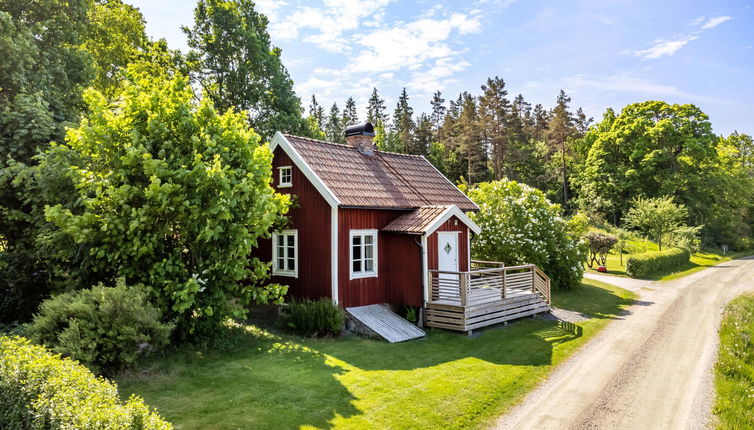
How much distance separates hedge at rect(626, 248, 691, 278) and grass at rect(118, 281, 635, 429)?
59.0 ft

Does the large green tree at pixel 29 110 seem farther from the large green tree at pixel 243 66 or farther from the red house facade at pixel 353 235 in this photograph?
the large green tree at pixel 243 66

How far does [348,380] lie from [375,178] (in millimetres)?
9371

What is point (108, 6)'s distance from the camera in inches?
1003

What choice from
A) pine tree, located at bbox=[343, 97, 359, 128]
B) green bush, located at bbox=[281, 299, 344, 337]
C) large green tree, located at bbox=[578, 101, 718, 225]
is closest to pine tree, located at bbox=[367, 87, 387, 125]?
pine tree, located at bbox=[343, 97, 359, 128]

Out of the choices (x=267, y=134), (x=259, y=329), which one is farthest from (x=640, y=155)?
(x=259, y=329)

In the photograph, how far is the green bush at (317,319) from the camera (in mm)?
13664

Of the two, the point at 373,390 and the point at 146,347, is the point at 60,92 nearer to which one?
A: the point at 146,347

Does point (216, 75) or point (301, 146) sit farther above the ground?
point (216, 75)

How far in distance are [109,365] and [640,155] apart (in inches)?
2167

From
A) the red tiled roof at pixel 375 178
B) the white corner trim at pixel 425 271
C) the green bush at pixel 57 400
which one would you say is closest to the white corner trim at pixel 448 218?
the white corner trim at pixel 425 271

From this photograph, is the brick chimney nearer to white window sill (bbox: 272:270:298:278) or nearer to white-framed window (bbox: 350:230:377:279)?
white-framed window (bbox: 350:230:377:279)

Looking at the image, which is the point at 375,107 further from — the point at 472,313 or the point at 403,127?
the point at 472,313

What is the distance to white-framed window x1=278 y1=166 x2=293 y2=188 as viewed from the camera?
16.3m

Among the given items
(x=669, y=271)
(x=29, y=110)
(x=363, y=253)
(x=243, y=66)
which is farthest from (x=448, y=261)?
(x=669, y=271)
